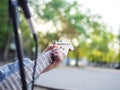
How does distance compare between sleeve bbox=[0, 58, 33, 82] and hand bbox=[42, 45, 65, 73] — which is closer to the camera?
sleeve bbox=[0, 58, 33, 82]

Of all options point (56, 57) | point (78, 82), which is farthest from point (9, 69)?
point (78, 82)

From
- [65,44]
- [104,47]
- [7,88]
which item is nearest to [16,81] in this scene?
[7,88]

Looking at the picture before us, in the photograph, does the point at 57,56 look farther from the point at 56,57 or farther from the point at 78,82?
the point at 78,82

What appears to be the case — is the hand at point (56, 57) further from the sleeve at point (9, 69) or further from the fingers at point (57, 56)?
the sleeve at point (9, 69)

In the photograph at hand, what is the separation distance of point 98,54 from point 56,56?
218ft

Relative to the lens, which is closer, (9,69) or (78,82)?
(9,69)

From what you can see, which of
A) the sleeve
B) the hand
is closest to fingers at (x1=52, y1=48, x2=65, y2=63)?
the hand

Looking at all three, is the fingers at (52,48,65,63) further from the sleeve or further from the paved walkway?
the paved walkway

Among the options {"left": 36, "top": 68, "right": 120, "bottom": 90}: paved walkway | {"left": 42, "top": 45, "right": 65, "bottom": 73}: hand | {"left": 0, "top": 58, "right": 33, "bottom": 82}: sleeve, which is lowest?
{"left": 36, "top": 68, "right": 120, "bottom": 90}: paved walkway

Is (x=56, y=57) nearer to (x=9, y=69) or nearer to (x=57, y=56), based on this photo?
(x=57, y=56)

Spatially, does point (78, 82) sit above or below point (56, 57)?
below

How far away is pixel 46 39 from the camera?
147 ft

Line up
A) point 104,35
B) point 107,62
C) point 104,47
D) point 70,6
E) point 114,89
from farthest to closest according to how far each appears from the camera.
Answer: point 107,62 < point 104,47 < point 104,35 < point 70,6 < point 114,89

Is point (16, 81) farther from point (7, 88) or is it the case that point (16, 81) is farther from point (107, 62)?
point (107, 62)
